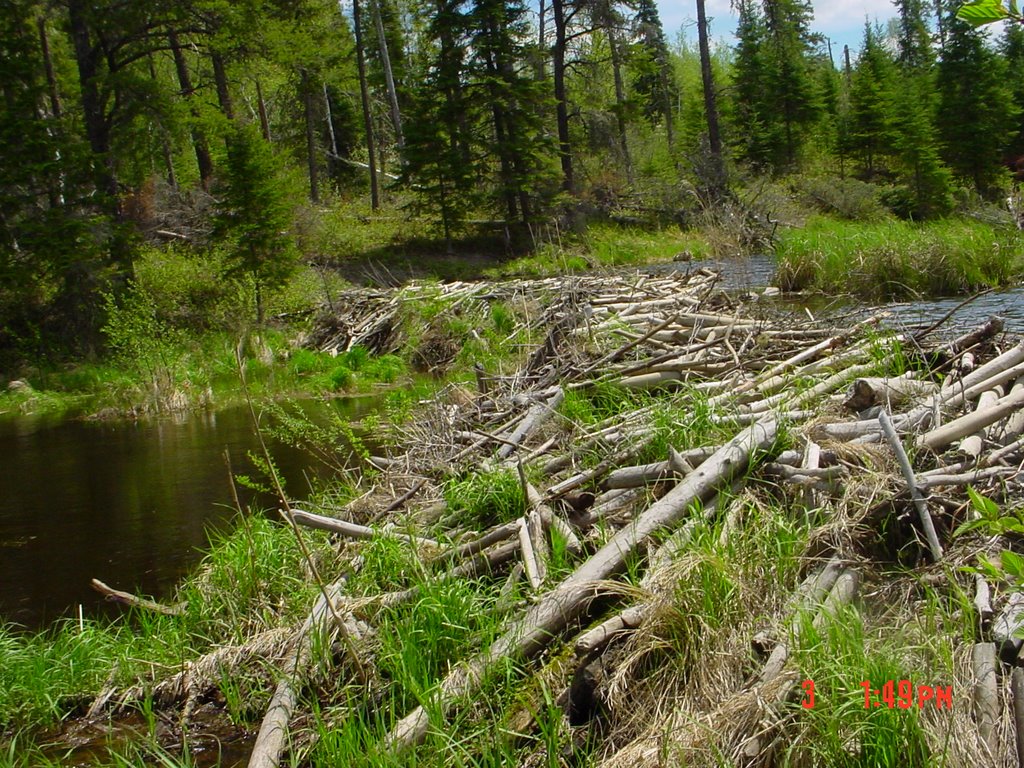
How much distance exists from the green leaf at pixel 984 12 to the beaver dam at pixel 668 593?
113 centimetres

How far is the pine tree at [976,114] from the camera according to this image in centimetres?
3591

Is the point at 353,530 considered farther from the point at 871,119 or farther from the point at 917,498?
the point at 871,119

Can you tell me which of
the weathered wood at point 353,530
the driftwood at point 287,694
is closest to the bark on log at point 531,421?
the weathered wood at point 353,530

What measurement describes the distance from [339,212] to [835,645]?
28.4 meters

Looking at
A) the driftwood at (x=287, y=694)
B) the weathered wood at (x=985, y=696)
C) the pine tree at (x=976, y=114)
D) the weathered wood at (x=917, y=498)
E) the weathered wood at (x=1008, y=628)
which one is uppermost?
the pine tree at (x=976, y=114)

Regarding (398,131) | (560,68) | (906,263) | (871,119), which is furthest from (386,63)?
(906,263)

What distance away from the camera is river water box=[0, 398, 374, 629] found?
6.09m

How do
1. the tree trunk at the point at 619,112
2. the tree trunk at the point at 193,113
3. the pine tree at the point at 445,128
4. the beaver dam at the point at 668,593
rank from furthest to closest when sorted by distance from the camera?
the tree trunk at the point at 619,112, the pine tree at the point at 445,128, the tree trunk at the point at 193,113, the beaver dam at the point at 668,593

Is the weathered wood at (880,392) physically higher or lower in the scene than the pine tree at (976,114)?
lower

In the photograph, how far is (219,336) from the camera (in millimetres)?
17625

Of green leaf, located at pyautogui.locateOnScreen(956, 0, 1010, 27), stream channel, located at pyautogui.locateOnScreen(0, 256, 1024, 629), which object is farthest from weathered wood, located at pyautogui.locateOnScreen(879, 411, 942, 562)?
stream channel, located at pyautogui.locateOnScreen(0, 256, 1024, 629)

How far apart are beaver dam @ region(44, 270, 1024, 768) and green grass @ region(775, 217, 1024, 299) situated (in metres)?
8.07

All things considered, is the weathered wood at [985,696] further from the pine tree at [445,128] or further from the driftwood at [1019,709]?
the pine tree at [445,128]

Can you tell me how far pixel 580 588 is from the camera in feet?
12.2
